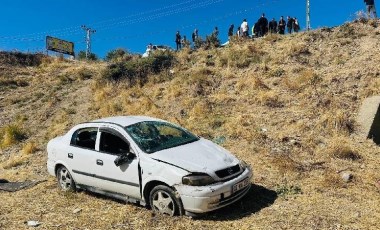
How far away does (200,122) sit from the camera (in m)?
12.8

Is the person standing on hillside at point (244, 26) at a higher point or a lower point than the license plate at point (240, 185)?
higher

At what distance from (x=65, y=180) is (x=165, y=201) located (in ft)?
8.84

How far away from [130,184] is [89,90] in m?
13.5

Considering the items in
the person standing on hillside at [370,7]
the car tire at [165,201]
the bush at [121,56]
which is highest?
the person standing on hillside at [370,7]

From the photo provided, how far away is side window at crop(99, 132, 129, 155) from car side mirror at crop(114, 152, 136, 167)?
20 cm

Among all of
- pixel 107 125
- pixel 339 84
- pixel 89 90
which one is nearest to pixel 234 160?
pixel 107 125

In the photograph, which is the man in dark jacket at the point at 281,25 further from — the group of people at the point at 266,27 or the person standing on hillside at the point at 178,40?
the person standing on hillside at the point at 178,40

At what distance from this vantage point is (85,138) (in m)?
7.78

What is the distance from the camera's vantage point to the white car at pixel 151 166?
609 centimetres

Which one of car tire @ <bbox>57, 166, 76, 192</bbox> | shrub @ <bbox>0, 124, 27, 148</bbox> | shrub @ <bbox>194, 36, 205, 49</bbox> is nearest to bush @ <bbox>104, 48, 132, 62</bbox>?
shrub @ <bbox>194, 36, 205, 49</bbox>

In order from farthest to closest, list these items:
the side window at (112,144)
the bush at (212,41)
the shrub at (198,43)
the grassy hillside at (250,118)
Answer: the shrub at (198,43)
the bush at (212,41)
the side window at (112,144)
the grassy hillside at (250,118)

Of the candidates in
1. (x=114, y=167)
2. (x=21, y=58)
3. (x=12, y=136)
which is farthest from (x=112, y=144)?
(x=21, y=58)

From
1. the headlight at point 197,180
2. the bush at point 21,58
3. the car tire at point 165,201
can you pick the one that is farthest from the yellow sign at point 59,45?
the headlight at point 197,180

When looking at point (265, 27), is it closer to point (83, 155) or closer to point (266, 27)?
point (266, 27)
